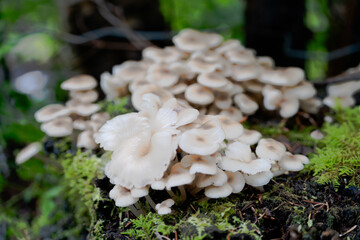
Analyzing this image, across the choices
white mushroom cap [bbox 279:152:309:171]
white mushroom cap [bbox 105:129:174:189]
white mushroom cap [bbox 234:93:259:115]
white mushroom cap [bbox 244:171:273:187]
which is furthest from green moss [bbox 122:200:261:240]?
white mushroom cap [bbox 234:93:259:115]

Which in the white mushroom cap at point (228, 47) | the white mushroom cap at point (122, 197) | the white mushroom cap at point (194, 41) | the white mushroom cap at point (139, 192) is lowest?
the white mushroom cap at point (122, 197)

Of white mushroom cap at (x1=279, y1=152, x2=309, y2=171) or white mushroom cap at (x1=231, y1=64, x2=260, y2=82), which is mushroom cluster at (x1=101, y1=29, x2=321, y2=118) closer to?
white mushroom cap at (x1=231, y1=64, x2=260, y2=82)

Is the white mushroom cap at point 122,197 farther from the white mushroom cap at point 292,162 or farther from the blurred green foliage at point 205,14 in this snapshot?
the blurred green foliage at point 205,14

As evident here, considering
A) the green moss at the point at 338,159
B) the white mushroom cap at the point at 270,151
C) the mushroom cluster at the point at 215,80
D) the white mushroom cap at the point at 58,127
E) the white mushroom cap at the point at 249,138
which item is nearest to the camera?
the white mushroom cap at the point at 270,151

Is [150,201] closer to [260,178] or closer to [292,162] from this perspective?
[260,178]

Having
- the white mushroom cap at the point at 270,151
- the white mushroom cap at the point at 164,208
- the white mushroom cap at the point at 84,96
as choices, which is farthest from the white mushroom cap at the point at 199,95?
the white mushroom cap at the point at 84,96

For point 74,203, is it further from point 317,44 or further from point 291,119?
point 317,44

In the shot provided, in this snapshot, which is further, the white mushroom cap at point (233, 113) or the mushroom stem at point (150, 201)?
the white mushroom cap at point (233, 113)
